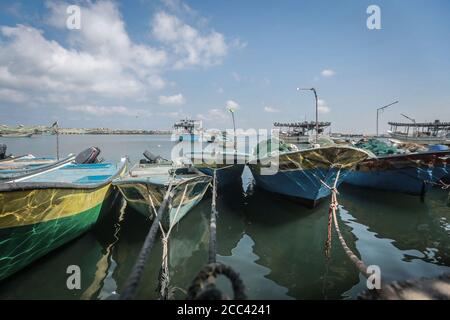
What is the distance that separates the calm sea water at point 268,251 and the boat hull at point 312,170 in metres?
0.96

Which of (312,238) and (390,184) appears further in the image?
(390,184)

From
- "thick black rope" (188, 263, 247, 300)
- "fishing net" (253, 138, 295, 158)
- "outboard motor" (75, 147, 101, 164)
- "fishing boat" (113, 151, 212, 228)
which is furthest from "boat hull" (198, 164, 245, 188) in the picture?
"thick black rope" (188, 263, 247, 300)

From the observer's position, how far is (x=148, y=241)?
3158 mm

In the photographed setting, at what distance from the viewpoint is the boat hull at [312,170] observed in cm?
891

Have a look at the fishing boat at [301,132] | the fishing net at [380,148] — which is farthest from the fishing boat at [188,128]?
the fishing net at [380,148]

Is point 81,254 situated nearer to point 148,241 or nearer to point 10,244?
point 10,244

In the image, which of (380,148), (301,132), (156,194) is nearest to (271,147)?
(156,194)

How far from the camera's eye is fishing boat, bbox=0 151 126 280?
5.23 metres

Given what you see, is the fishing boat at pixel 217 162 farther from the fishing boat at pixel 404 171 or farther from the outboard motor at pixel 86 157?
the fishing boat at pixel 404 171

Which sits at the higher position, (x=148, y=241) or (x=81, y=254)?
(x=148, y=241)

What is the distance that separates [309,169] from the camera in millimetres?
9594

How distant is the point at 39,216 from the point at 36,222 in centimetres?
14
